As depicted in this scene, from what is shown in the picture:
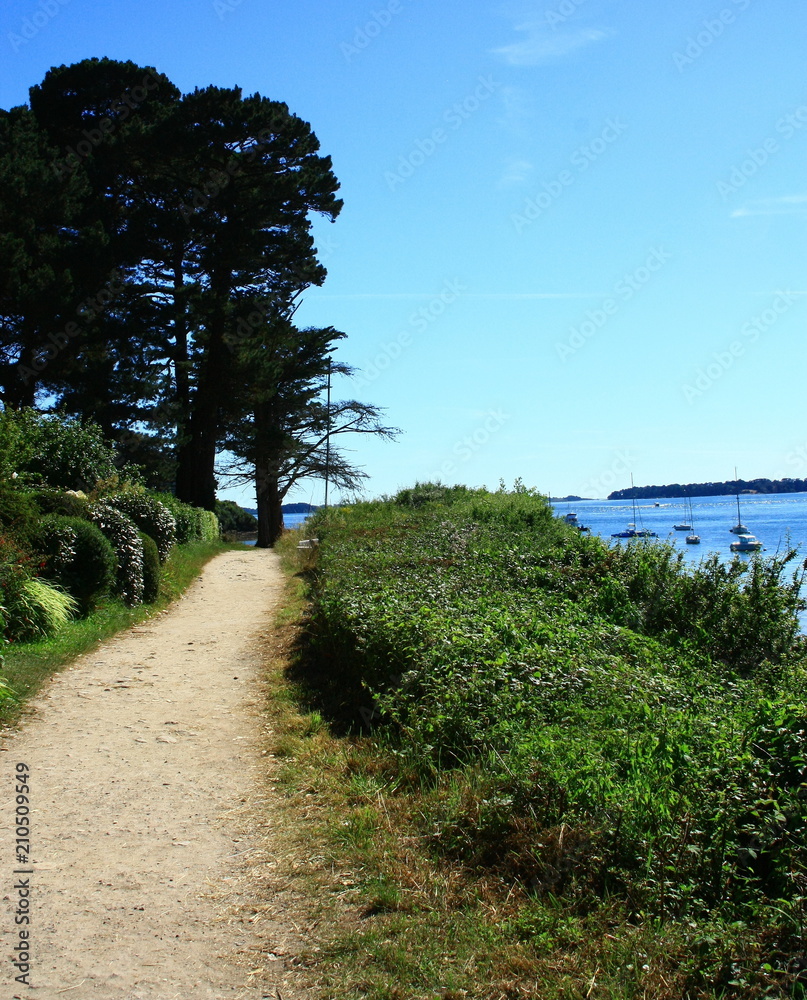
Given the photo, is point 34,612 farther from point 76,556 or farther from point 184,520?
point 184,520

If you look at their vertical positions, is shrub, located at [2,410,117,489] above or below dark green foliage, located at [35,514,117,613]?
above

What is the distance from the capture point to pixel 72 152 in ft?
76.3

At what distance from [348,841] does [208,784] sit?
1.41 m

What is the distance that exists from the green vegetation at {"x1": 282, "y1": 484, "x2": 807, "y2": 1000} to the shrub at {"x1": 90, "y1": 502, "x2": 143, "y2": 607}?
427 centimetres

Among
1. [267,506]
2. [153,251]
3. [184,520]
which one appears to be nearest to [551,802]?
[184,520]

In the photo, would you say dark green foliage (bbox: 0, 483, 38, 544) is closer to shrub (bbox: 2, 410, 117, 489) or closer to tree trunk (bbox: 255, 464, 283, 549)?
shrub (bbox: 2, 410, 117, 489)

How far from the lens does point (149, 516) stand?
50.2 feet

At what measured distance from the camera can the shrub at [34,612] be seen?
8422mm

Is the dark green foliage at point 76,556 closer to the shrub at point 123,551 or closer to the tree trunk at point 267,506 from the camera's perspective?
the shrub at point 123,551

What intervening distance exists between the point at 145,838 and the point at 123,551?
7649mm

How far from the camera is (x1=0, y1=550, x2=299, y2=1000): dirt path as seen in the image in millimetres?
3287

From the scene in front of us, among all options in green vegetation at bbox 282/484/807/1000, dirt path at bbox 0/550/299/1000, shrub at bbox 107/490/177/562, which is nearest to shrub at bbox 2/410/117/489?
shrub at bbox 107/490/177/562

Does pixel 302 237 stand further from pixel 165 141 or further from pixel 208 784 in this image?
pixel 208 784

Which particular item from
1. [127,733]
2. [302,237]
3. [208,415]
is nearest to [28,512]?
[127,733]
